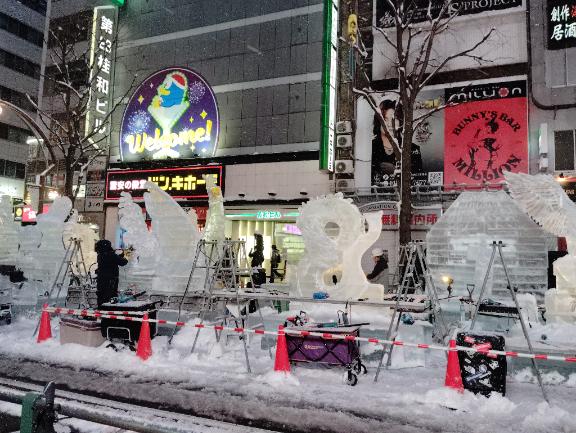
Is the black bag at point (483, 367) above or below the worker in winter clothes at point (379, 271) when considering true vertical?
below

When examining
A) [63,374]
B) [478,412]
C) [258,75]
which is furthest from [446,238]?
[258,75]

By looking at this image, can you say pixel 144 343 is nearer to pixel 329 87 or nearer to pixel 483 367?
pixel 483 367

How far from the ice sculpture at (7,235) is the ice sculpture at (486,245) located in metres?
14.0

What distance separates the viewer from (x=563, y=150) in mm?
17750

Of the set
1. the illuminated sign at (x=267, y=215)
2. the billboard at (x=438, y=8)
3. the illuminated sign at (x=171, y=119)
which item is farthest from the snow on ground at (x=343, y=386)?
the illuminated sign at (x=171, y=119)

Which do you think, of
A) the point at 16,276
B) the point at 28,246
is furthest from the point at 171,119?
the point at 16,276

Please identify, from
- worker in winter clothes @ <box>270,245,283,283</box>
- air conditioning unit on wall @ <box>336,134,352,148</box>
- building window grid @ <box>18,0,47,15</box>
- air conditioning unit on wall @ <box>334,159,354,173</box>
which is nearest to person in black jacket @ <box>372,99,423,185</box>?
air conditioning unit on wall @ <box>334,159,354,173</box>

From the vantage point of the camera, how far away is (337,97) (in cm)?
2130

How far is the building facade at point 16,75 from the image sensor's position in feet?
138

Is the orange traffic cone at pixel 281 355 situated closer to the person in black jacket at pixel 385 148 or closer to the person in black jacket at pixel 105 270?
the person in black jacket at pixel 105 270

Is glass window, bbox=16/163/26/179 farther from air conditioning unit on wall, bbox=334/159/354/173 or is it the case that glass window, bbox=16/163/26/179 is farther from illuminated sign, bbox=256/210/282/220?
air conditioning unit on wall, bbox=334/159/354/173

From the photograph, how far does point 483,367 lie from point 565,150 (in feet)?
47.7

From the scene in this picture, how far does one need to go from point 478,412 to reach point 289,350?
3.12 m

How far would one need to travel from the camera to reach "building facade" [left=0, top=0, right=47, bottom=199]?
42156 millimetres
